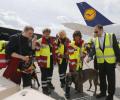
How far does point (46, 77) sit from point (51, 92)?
0.48 meters

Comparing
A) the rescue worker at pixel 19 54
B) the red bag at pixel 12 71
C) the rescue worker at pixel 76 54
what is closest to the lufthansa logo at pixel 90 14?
the rescue worker at pixel 76 54

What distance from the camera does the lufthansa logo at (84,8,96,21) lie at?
3131 cm

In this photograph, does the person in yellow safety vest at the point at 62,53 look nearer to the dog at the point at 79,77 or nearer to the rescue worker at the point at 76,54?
the rescue worker at the point at 76,54

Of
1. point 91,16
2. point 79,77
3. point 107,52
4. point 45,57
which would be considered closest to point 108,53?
point 107,52

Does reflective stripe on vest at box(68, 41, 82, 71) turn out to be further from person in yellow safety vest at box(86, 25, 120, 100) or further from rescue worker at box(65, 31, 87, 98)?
Answer: person in yellow safety vest at box(86, 25, 120, 100)

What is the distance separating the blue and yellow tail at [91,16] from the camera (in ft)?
102

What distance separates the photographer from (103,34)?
23.4 ft

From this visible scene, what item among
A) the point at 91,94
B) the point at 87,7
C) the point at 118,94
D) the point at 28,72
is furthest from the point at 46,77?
the point at 87,7

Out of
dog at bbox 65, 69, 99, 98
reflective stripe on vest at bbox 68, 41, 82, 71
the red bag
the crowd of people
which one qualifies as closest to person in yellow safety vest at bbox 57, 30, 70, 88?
the crowd of people

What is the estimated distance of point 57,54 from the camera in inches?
343

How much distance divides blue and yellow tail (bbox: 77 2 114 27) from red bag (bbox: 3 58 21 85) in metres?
25.5

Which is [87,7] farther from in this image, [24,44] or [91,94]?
[24,44]

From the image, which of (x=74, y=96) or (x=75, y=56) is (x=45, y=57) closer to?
(x=75, y=56)

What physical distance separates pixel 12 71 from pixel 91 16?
2644 cm
